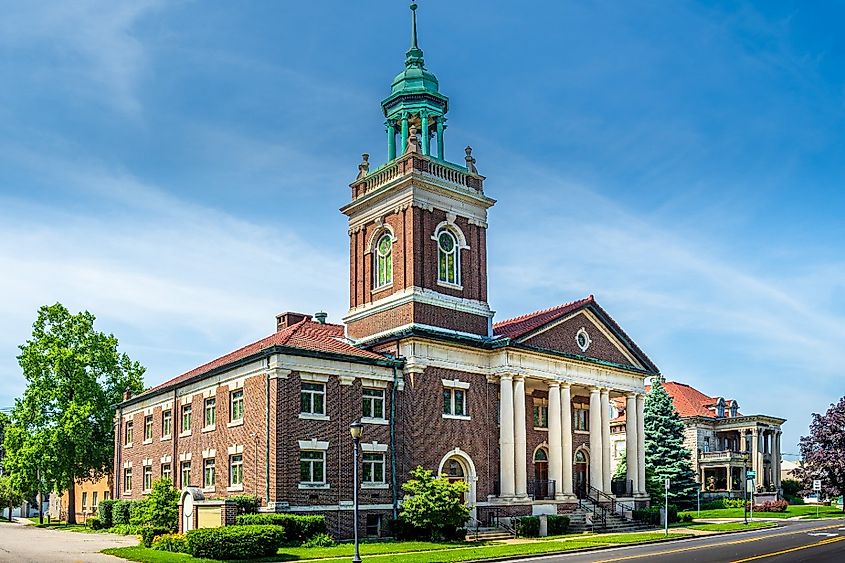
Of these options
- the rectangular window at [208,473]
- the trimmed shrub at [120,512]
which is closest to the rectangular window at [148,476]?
the trimmed shrub at [120,512]

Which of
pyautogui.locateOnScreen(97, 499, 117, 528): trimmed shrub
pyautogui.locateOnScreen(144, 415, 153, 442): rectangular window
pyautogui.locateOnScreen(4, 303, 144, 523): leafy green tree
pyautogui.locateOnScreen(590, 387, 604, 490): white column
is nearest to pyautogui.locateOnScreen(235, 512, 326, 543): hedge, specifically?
pyautogui.locateOnScreen(590, 387, 604, 490): white column

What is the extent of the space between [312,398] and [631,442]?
20966 mm

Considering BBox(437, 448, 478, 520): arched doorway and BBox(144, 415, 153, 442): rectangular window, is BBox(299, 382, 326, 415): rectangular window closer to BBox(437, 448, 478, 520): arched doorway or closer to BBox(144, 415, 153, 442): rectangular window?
BBox(437, 448, 478, 520): arched doorway

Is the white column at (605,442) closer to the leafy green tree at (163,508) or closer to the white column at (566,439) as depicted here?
the white column at (566,439)

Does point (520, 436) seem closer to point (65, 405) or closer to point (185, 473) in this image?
point (185, 473)

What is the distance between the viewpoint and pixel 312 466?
38.3 metres

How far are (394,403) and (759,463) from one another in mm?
57349

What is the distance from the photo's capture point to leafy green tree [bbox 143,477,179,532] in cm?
3809

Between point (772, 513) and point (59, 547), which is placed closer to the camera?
point (59, 547)

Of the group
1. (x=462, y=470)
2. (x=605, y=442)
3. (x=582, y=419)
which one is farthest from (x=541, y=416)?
(x=462, y=470)

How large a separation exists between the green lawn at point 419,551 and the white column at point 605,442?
29.1ft

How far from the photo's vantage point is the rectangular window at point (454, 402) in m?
43.1

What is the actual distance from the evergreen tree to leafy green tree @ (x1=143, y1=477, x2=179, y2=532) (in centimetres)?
3706

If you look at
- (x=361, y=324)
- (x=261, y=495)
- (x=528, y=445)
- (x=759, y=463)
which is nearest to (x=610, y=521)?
(x=528, y=445)
